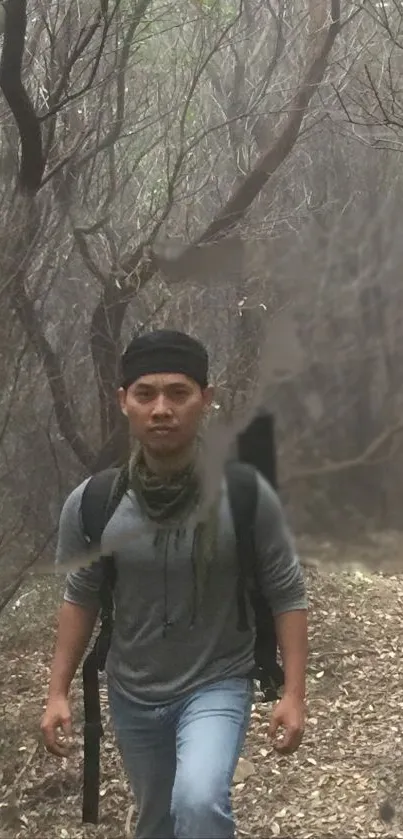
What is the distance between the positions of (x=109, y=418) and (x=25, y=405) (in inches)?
6.5

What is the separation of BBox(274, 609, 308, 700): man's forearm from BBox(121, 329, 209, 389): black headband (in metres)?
0.28

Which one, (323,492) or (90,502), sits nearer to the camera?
(90,502)

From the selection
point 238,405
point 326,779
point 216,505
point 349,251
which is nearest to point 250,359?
point 238,405

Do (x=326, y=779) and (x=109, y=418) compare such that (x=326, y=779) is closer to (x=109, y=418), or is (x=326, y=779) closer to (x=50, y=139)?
(x=109, y=418)

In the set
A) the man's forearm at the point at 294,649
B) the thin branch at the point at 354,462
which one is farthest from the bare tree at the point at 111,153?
the man's forearm at the point at 294,649

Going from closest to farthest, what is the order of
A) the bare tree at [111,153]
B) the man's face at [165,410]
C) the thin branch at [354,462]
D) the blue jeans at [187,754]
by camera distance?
the blue jeans at [187,754], the man's face at [165,410], the thin branch at [354,462], the bare tree at [111,153]

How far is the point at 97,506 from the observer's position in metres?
0.95

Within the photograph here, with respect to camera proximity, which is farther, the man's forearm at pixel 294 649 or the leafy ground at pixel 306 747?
the leafy ground at pixel 306 747

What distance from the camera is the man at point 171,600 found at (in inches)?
35.4

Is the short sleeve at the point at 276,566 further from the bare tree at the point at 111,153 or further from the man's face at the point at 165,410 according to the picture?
the bare tree at the point at 111,153

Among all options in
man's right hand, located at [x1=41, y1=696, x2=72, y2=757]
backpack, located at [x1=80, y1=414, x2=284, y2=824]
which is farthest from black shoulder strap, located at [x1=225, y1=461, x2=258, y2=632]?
man's right hand, located at [x1=41, y1=696, x2=72, y2=757]

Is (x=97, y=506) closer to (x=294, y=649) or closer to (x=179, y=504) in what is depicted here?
(x=179, y=504)

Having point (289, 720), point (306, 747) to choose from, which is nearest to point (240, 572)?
point (289, 720)

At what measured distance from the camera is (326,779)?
1518mm
